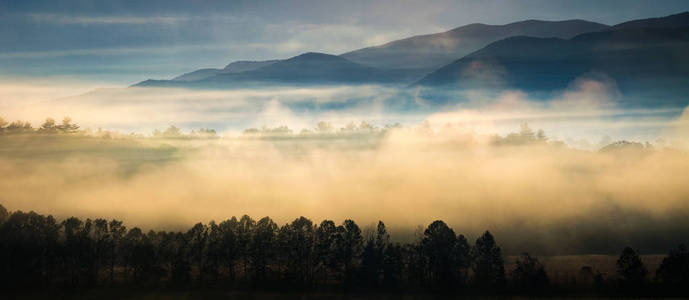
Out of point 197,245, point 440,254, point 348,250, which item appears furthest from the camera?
point 197,245

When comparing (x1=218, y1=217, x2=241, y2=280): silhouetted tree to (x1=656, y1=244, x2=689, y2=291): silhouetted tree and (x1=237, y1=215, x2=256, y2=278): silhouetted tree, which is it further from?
(x1=656, y1=244, x2=689, y2=291): silhouetted tree

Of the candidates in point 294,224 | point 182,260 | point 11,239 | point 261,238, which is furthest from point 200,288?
point 11,239

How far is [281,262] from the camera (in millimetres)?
141625

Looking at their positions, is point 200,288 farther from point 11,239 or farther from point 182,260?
point 11,239

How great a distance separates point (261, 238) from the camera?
14438 centimetres

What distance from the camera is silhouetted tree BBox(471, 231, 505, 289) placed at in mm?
128750

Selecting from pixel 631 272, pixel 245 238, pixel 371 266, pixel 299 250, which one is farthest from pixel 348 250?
pixel 631 272

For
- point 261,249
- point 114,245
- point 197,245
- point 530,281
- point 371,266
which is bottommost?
point 530,281

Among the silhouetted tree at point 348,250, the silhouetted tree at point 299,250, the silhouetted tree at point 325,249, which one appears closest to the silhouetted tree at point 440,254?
the silhouetted tree at point 348,250

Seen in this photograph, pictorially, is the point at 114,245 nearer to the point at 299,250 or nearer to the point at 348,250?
the point at 299,250

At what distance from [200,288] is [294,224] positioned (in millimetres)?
30447

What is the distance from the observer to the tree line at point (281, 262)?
422ft

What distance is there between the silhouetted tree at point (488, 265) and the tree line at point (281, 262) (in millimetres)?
248

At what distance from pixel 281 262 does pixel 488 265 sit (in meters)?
54.5
